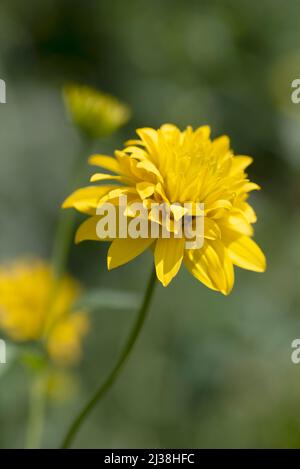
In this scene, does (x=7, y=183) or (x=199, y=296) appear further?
(x=7, y=183)

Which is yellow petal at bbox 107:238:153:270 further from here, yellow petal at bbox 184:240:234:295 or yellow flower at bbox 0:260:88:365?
yellow flower at bbox 0:260:88:365

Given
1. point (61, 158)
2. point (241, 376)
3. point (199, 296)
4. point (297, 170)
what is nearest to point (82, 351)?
point (199, 296)

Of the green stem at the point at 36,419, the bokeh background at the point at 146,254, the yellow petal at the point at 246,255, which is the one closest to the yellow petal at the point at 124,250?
the yellow petal at the point at 246,255

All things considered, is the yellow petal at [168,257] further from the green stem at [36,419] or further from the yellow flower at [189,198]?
the green stem at [36,419]

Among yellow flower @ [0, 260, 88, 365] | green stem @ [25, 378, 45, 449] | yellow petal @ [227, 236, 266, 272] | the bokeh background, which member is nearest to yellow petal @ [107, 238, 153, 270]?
yellow petal @ [227, 236, 266, 272]

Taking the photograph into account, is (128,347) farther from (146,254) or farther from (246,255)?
(146,254)

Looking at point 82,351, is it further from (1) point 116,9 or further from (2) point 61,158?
(1) point 116,9
